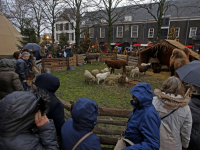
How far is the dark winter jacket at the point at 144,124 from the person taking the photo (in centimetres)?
169

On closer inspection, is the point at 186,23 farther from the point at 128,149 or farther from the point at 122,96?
the point at 128,149

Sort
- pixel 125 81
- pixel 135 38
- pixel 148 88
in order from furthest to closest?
pixel 135 38
pixel 125 81
pixel 148 88

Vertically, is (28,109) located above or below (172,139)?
above

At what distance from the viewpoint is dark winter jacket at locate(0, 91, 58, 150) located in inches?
51.2

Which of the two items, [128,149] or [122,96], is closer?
[128,149]

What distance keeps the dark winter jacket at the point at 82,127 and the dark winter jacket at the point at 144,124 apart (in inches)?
18.4

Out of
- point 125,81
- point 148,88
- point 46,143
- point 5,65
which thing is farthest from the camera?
point 125,81

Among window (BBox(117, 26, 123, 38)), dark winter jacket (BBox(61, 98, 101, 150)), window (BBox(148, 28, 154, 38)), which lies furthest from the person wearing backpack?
window (BBox(117, 26, 123, 38))

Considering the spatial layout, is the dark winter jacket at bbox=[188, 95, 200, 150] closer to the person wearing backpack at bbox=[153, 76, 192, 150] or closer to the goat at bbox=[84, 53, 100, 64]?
the person wearing backpack at bbox=[153, 76, 192, 150]

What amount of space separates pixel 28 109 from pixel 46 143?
0.43 m

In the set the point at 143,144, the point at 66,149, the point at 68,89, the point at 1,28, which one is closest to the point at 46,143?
the point at 66,149

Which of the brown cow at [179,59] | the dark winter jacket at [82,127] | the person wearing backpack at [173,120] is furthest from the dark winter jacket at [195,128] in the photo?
the brown cow at [179,59]

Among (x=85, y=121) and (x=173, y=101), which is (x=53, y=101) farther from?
(x=173, y=101)

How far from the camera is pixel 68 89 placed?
809 centimetres
